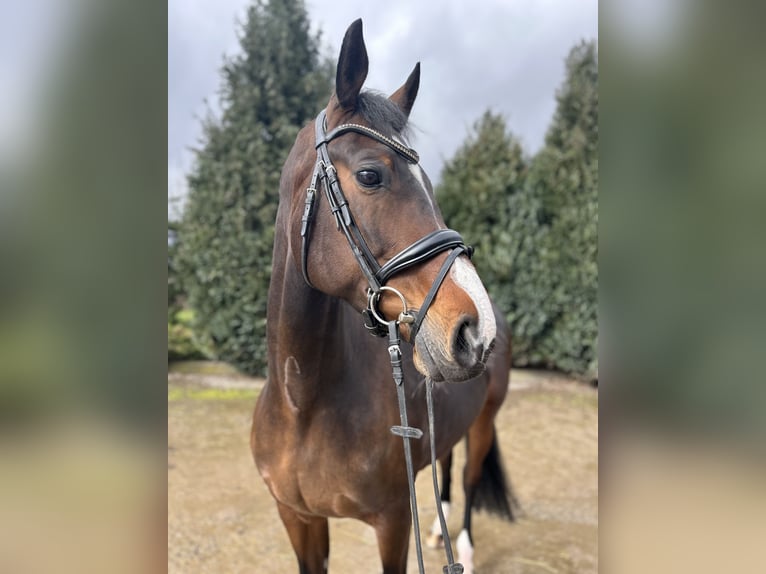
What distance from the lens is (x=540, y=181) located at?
8.09 metres

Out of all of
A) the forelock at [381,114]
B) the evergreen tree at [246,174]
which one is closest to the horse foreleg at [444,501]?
the forelock at [381,114]

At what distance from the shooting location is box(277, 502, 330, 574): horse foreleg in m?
2.21

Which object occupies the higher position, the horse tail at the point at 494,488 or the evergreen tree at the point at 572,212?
the evergreen tree at the point at 572,212

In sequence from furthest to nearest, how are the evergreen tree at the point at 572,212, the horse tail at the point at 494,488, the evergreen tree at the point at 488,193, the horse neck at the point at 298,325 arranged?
the evergreen tree at the point at 488,193, the evergreen tree at the point at 572,212, the horse tail at the point at 494,488, the horse neck at the point at 298,325

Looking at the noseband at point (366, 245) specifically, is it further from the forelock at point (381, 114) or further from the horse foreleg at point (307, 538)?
the horse foreleg at point (307, 538)

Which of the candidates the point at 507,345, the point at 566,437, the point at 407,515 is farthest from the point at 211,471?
the point at 566,437

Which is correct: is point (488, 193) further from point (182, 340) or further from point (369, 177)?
point (369, 177)

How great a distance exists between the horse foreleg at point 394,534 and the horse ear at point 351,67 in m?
1.54

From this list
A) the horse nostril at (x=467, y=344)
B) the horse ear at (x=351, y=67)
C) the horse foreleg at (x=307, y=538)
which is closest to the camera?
the horse nostril at (x=467, y=344)

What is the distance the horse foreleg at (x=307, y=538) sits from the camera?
221cm

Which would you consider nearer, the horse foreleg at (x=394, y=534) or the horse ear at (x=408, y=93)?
the horse ear at (x=408, y=93)

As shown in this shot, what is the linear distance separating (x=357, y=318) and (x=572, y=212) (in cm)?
658
